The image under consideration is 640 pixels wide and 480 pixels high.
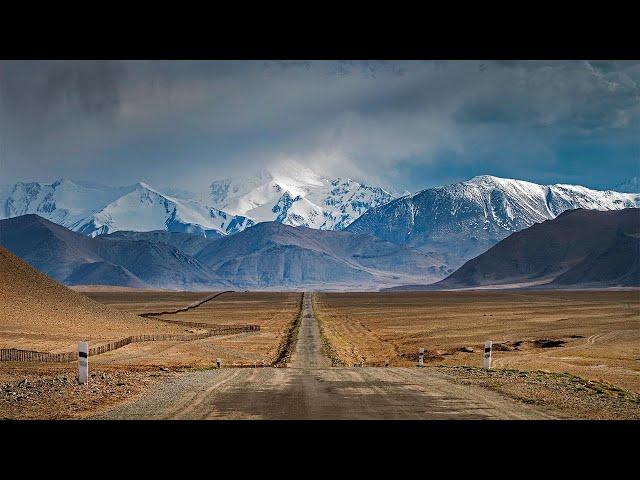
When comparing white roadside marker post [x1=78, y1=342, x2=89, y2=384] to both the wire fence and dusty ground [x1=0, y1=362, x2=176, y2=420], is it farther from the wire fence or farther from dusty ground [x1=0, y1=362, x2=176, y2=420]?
the wire fence

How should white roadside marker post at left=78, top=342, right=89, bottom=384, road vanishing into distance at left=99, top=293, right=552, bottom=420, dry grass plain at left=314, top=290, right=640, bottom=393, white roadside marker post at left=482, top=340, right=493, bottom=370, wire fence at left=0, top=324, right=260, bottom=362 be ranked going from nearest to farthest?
road vanishing into distance at left=99, top=293, right=552, bottom=420 → white roadside marker post at left=78, top=342, right=89, bottom=384 → white roadside marker post at left=482, top=340, right=493, bottom=370 → dry grass plain at left=314, top=290, right=640, bottom=393 → wire fence at left=0, top=324, right=260, bottom=362

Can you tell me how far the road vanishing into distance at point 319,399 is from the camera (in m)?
15.2

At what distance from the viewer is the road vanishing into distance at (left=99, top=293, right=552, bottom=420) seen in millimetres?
15195

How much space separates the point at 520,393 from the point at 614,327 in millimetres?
63714

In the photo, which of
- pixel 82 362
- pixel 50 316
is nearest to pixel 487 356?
pixel 82 362

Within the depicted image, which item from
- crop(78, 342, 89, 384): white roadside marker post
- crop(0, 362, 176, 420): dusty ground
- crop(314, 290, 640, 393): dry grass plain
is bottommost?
crop(314, 290, 640, 393): dry grass plain

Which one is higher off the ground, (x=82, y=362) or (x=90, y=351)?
(x=82, y=362)

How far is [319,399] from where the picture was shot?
59.1 feet

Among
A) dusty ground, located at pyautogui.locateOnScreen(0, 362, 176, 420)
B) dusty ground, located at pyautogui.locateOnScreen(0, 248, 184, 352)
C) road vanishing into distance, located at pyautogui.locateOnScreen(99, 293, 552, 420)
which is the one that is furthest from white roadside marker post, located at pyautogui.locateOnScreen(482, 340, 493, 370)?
dusty ground, located at pyautogui.locateOnScreen(0, 248, 184, 352)

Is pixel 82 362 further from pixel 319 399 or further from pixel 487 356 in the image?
pixel 487 356

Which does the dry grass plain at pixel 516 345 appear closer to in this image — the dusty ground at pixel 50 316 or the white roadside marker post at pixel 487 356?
the white roadside marker post at pixel 487 356
